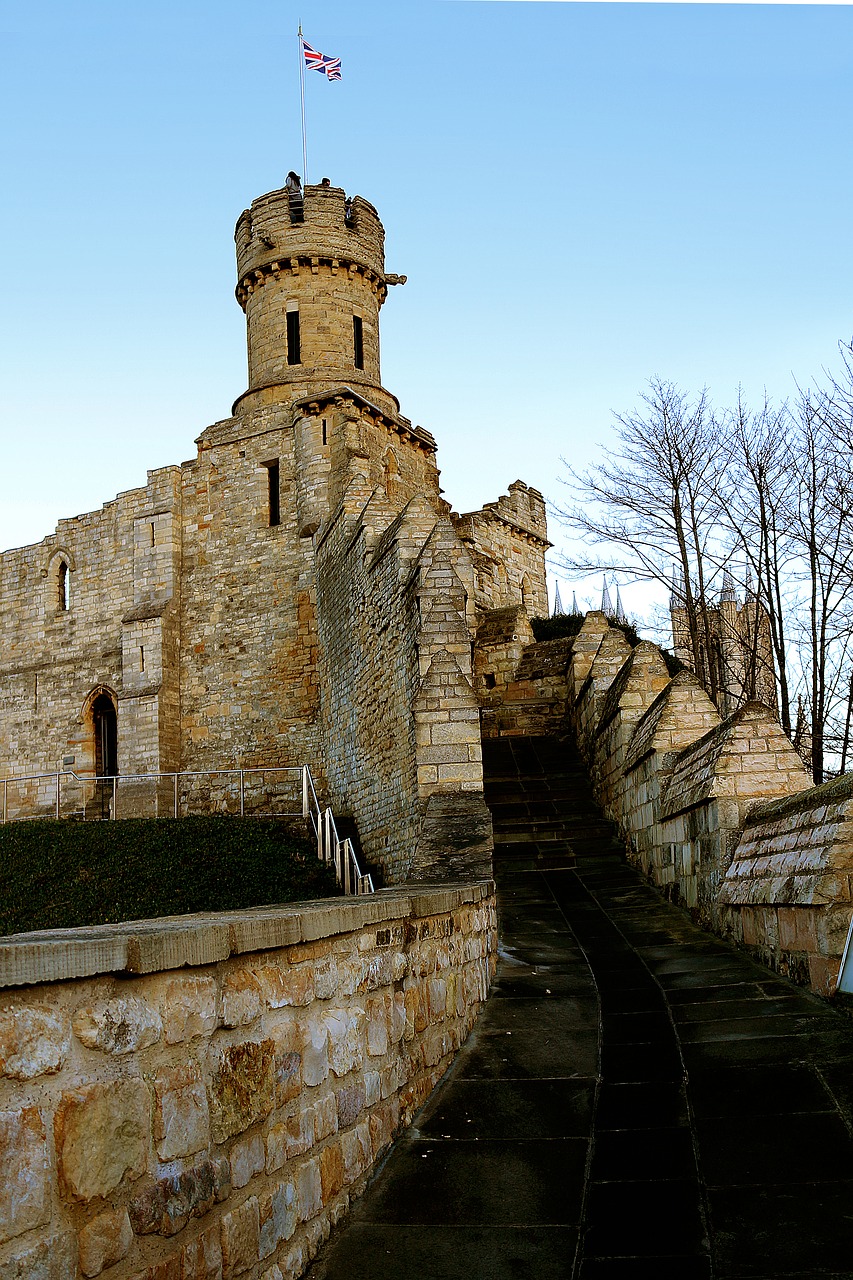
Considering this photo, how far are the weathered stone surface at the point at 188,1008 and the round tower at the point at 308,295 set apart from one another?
78.9 feet

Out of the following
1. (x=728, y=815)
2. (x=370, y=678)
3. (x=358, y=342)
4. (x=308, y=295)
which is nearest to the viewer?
(x=728, y=815)

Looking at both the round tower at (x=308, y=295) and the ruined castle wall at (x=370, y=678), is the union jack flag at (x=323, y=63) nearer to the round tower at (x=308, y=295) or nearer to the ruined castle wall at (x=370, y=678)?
the round tower at (x=308, y=295)

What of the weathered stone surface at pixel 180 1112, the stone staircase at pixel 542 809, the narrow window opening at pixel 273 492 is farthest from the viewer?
the narrow window opening at pixel 273 492

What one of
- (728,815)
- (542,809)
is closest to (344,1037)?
(728,815)

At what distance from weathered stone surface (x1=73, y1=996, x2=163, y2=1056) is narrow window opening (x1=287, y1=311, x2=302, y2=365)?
996 inches

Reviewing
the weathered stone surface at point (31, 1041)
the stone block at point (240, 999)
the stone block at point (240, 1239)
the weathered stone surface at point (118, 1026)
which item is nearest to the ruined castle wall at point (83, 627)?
the stone block at point (240, 999)

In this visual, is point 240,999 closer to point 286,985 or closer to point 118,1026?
point 286,985

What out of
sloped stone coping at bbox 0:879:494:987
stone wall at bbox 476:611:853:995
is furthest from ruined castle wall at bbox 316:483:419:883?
sloped stone coping at bbox 0:879:494:987

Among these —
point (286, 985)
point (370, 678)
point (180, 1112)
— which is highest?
point (370, 678)

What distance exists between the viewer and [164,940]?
9.00 ft

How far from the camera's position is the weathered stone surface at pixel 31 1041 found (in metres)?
2.26

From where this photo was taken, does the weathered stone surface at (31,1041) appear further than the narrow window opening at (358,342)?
No

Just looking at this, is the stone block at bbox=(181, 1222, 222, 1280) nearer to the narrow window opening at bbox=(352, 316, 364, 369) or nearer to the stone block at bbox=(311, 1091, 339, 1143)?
the stone block at bbox=(311, 1091, 339, 1143)

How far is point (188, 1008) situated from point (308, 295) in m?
26.1
